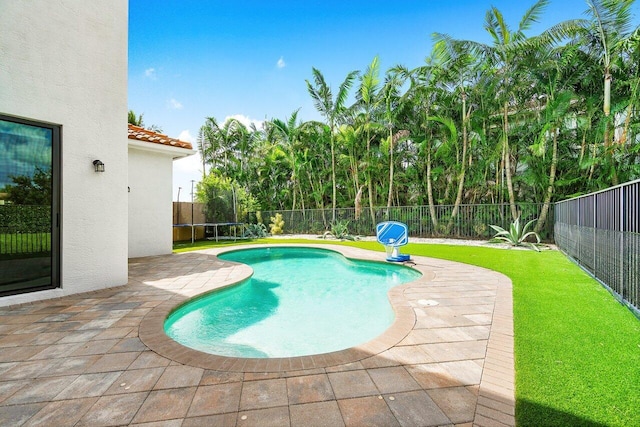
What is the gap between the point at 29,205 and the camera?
16.5 ft

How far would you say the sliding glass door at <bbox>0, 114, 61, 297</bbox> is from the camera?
15.8 ft

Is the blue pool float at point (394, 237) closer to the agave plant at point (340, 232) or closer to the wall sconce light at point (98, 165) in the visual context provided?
the agave plant at point (340, 232)

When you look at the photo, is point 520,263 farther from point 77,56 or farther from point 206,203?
point 206,203

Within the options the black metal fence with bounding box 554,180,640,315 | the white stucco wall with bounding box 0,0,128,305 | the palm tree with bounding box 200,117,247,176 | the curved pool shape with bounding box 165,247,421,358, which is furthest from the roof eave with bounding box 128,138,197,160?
the palm tree with bounding box 200,117,247,176

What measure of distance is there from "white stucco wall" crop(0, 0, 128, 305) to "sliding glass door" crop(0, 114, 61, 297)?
14cm

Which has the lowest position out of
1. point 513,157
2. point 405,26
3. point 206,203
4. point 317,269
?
point 317,269

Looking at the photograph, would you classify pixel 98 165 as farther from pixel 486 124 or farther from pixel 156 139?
pixel 486 124

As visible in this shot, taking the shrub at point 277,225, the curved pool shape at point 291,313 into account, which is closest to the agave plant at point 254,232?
the shrub at point 277,225

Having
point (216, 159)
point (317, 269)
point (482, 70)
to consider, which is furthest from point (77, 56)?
point (216, 159)

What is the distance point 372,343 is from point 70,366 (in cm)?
306

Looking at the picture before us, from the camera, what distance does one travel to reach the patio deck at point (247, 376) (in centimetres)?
215

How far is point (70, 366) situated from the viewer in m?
2.89

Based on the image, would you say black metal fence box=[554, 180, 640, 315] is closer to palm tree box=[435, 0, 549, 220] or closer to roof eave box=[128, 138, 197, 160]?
palm tree box=[435, 0, 549, 220]

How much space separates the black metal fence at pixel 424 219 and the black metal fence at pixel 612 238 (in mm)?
5233
